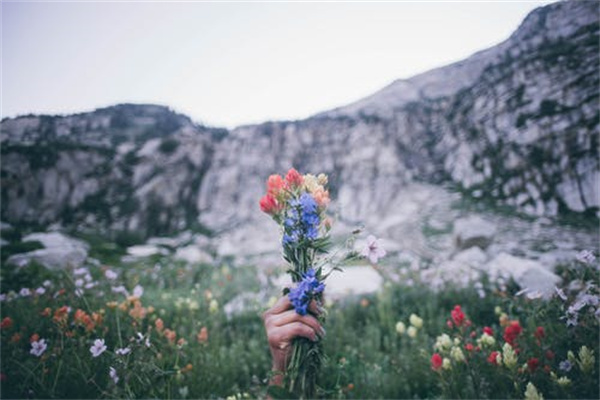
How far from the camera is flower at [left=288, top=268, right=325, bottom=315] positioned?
5.05 ft

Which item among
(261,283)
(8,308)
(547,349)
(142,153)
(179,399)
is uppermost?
(142,153)

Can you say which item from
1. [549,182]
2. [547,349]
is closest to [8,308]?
[547,349]

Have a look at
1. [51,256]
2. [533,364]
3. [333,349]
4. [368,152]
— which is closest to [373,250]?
[533,364]

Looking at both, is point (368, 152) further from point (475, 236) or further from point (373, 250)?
point (373, 250)

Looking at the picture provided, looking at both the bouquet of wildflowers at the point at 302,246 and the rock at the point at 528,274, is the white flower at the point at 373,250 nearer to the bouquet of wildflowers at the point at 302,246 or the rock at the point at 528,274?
the bouquet of wildflowers at the point at 302,246

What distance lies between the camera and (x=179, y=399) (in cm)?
293

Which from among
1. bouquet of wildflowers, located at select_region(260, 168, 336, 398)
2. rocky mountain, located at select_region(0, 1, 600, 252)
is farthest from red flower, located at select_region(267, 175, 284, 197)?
rocky mountain, located at select_region(0, 1, 600, 252)

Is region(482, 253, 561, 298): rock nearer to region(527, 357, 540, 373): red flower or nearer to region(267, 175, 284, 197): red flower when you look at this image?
region(527, 357, 540, 373): red flower

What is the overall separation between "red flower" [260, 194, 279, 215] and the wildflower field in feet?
3.18

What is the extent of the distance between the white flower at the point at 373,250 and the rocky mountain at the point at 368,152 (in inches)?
A: 11.4

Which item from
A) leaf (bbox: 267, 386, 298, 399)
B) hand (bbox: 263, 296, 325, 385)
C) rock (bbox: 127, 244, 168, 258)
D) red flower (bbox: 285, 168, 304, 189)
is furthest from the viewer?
rock (bbox: 127, 244, 168, 258)

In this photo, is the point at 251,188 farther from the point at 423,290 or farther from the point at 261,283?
the point at 423,290

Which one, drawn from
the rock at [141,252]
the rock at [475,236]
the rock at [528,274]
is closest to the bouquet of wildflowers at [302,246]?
the rock at [528,274]

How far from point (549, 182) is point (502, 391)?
12491 mm
